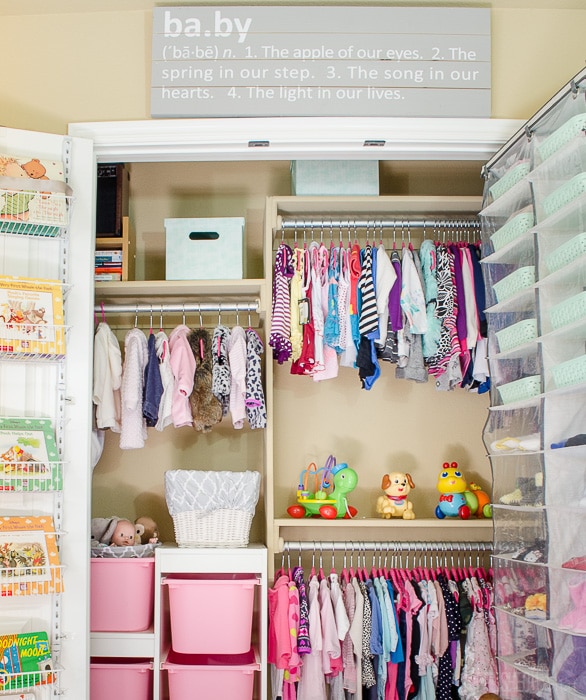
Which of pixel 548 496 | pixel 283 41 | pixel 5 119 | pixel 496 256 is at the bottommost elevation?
pixel 548 496

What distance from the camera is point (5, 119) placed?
2998mm

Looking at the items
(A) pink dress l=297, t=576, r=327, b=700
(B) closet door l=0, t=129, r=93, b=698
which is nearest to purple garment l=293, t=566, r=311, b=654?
(A) pink dress l=297, t=576, r=327, b=700

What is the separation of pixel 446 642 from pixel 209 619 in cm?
103

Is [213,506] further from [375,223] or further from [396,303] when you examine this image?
[375,223]

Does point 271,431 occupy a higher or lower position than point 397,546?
higher

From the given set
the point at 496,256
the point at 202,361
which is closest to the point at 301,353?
the point at 202,361

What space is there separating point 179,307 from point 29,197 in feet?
4.20

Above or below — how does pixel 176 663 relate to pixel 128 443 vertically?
below

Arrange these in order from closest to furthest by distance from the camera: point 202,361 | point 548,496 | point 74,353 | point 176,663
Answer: point 548,496, point 74,353, point 176,663, point 202,361

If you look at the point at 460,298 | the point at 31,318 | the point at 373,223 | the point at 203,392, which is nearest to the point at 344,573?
the point at 203,392

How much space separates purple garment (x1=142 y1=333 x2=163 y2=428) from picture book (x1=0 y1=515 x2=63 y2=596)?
Result: 41.8 inches

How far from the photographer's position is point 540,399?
2494 millimetres

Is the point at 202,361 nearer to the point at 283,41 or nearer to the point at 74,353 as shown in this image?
the point at 74,353

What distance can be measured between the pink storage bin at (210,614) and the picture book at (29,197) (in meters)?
1.60
